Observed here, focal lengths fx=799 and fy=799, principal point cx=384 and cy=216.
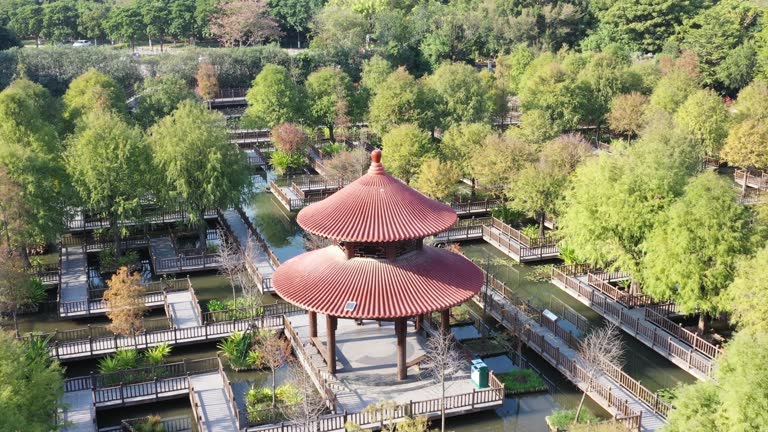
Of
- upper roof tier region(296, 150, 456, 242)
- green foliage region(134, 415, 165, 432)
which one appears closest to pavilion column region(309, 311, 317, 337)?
upper roof tier region(296, 150, 456, 242)

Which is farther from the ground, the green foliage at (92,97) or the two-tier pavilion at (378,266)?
the green foliage at (92,97)

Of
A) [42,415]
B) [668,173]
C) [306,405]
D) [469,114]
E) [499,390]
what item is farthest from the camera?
[469,114]

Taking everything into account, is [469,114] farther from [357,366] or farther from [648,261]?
[357,366]

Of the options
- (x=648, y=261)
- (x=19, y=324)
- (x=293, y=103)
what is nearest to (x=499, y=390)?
(x=648, y=261)

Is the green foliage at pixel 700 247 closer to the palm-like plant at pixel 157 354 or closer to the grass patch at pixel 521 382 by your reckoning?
the grass patch at pixel 521 382

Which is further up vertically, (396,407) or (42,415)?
(42,415)

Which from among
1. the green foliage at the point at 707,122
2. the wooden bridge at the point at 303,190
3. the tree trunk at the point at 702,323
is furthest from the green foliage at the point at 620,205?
the green foliage at the point at 707,122

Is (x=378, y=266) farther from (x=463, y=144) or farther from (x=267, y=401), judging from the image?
(x=463, y=144)
